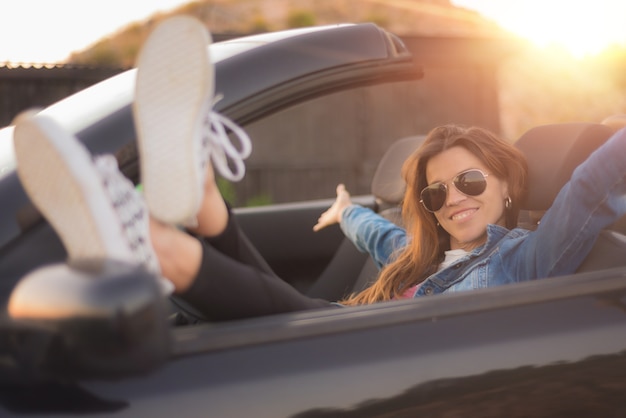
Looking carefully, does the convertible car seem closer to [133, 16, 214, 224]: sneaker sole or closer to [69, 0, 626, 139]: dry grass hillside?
[133, 16, 214, 224]: sneaker sole

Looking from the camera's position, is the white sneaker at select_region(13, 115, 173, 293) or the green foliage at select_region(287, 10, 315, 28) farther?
the green foliage at select_region(287, 10, 315, 28)

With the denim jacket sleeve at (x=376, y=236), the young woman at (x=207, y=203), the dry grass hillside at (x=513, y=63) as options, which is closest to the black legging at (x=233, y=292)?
the young woman at (x=207, y=203)

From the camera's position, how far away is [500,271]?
2283mm

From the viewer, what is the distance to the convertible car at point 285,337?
1.14 m

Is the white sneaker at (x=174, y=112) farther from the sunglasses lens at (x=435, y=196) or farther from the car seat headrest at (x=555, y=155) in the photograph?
the car seat headrest at (x=555, y=155)

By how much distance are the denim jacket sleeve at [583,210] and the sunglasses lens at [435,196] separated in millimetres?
445

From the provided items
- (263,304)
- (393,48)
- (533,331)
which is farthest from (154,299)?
(393,48)

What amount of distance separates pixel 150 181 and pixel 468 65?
46.7 ft

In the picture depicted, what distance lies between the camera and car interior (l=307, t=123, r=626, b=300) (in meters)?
2.10

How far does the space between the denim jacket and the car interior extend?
84mm

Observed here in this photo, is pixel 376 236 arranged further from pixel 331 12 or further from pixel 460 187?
pixel 331 12

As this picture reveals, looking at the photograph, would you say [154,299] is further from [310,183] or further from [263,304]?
[310,183]

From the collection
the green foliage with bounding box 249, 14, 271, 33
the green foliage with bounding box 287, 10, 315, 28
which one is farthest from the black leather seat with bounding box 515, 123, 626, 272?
the green foliage with bounding box 287, 10, 315, 28

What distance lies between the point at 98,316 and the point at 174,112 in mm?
507
